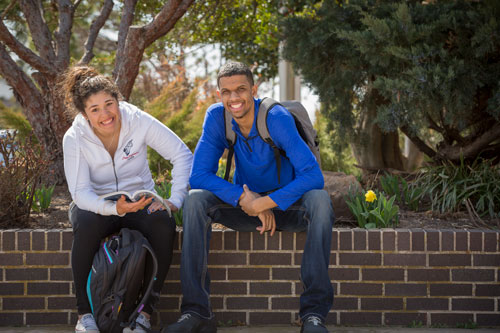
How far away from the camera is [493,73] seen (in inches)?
178

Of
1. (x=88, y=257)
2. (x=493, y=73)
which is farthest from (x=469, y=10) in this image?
(x=88, y=257)

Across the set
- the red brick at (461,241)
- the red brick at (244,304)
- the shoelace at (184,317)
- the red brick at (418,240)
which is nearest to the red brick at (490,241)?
the red brick at (461,241)

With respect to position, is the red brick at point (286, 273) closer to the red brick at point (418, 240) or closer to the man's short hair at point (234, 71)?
the red brick at point (418, 240)

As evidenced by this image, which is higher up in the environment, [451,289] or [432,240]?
[432,240]

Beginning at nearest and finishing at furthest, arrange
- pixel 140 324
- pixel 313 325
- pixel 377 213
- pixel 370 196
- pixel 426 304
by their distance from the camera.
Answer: pixel 313 325 < pixel 140 324 < pixel 426 304 < pixel 377 213 < pixel 370 196

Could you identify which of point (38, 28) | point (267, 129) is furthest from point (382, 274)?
point (38, 28)

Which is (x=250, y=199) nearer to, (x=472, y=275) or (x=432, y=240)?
(x=432, y=240)

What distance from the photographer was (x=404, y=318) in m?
3.26

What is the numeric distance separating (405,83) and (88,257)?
2.72 metres

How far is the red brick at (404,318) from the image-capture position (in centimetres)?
325

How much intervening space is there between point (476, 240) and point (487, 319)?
47cm

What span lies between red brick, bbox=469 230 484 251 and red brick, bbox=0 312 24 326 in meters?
2.67

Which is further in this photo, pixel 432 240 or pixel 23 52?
pixel 23 52

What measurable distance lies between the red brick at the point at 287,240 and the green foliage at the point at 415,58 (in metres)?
1.75
